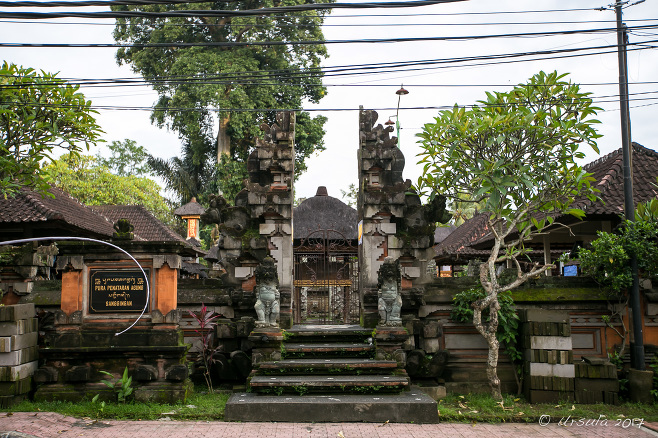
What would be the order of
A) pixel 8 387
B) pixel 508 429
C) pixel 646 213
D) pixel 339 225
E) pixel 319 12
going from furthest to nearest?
pixel 319 12 < pixel 339 225 < pixel 646 213 < pixel 8 387 < pixel 508 429

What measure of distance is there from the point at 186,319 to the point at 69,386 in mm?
2385

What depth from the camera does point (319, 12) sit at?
30.0m

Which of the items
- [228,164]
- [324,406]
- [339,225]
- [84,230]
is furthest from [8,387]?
[228,164]

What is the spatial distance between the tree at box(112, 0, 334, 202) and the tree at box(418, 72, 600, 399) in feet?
58.4

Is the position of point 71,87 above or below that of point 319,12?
below

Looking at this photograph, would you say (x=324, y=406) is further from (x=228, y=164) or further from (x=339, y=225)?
(x=228, y=164)

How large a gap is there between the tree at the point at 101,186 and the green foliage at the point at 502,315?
25.7m

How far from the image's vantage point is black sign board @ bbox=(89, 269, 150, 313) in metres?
8.92

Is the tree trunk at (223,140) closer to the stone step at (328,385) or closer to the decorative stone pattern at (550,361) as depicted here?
the stone step at (328,385)

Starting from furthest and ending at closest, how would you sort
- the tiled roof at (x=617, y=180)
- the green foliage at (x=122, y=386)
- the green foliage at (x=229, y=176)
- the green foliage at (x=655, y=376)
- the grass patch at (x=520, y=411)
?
1. the green foliage at (x=229, y=176)
2. the tiled roof at (x=617, y=180)
3. the green foliage at (x=655, y=376)
4. the green foliage at (x=122, y=386)
5. the grass patch at (x=520, y=411)

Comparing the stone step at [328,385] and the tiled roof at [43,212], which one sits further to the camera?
the tiled roof at [43,212]

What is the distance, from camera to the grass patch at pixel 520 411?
8.11 metres

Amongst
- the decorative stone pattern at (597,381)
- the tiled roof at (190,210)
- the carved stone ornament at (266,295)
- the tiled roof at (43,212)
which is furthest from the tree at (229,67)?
the decorative stone pattern at (597,381)

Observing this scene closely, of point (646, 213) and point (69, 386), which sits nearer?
point (69, 386)
